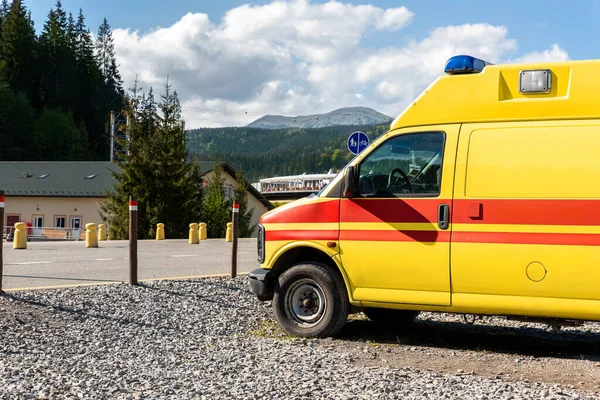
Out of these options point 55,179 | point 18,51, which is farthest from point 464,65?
point 18,51

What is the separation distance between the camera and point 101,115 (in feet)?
401

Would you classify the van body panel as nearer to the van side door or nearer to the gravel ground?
the van side door

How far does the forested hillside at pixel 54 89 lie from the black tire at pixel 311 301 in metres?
96.3

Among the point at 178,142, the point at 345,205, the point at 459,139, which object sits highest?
the point at 178,142

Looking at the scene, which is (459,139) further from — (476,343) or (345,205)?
(476,343)

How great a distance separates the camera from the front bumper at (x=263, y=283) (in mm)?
7926

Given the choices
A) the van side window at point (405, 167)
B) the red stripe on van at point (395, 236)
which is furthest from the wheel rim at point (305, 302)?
the van side window at point (405, 167)

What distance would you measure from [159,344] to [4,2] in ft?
476

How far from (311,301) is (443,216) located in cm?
172

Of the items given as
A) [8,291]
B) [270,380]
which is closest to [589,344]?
[270,380]

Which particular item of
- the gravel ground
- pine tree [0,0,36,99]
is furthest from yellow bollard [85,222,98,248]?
pine tree [0,0,36,99]

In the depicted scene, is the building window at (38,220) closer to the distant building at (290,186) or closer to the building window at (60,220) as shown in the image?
the building window at (60,220)

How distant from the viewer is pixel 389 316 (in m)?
8.59

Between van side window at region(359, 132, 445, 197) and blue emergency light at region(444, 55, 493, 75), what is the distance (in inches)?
25.8
